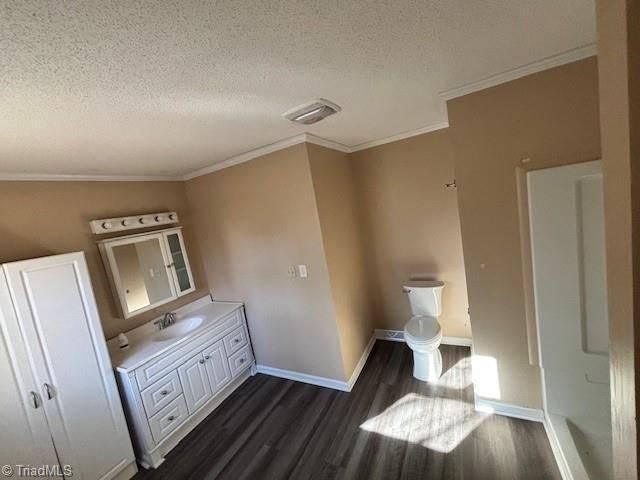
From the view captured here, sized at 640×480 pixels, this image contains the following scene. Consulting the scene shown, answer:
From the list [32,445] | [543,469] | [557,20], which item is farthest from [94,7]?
[543,469]

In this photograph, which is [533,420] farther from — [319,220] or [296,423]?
[319,220]

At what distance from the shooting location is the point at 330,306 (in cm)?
244

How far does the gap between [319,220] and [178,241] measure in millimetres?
1550

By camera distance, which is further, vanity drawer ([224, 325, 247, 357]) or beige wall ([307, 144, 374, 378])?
vanity drawer ([224, 325, 247, 357])

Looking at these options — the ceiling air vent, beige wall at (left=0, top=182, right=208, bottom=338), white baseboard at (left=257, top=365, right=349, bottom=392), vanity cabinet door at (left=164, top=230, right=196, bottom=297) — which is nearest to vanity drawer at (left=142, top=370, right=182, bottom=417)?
beige wall at (left=0, top=182, right=208, bottom=338)

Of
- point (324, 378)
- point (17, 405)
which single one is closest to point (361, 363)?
point (324, 378)

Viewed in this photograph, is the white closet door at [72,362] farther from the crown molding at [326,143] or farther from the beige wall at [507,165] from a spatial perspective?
the beige wall at [507,165]

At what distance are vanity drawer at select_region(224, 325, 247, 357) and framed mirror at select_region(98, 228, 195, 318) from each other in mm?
645

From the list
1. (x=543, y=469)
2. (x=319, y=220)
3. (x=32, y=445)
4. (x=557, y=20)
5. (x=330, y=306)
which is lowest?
(x=543, y=469)

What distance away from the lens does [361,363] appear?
2812 mm

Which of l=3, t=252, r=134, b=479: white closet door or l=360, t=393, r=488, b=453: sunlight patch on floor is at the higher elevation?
l=3, t=252, r=134, b=479: white closet door

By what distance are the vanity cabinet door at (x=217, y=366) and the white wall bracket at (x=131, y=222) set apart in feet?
4.25

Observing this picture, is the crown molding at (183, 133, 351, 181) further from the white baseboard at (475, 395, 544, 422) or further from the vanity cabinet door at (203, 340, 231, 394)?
Answer: the white baseboard at (475, 395, 544, 422)

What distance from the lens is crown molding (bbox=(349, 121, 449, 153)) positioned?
256 centimetres
